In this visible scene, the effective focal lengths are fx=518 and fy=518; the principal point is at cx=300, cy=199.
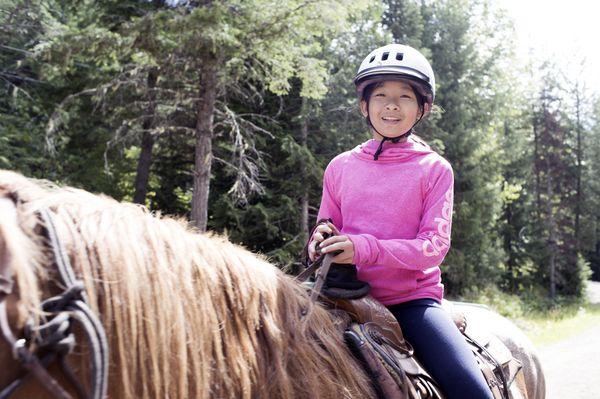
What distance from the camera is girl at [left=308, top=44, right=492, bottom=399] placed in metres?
2.18

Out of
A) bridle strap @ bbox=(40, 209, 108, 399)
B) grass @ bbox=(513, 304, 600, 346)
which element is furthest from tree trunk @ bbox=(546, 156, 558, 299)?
bridle strap @ bbox=(40, 209, 108, 399)

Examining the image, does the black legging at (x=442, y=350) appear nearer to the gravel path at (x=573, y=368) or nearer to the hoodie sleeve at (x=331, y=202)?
the hoodie sleeve at (x=331, y=202)

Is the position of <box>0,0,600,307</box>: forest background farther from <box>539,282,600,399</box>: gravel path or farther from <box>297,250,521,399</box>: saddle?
<box>539,282,600,399</box>: gravel path

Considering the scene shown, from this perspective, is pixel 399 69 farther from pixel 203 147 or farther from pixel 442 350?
pixel 203 147

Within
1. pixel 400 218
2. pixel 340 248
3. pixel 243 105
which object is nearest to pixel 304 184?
pixel 243 105

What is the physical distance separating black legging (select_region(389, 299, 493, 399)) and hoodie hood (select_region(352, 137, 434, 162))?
0.68 meters

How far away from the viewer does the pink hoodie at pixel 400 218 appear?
7.19 feet

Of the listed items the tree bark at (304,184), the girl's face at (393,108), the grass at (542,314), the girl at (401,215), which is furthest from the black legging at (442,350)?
the grass at (542,314)

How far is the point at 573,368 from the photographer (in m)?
9.54

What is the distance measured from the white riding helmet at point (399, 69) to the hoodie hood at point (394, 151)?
298 millimetres

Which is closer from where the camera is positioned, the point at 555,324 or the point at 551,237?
the point at 555,324

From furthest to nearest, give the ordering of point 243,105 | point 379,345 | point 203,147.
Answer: point 243,105
point 203,147
point 379,345

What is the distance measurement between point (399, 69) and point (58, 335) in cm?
198

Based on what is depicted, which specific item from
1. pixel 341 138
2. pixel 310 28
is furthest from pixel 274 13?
pixel 341 138
